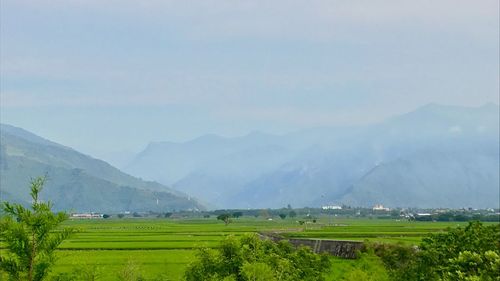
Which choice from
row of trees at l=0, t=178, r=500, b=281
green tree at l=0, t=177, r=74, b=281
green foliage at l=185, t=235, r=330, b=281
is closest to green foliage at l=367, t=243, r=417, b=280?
row of trees at l=0, t=178, r=500, b=281

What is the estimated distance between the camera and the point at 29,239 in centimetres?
3453

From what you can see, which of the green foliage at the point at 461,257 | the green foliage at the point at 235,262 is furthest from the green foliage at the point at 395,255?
the green foliage at the point at 235,262

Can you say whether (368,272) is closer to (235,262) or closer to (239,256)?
(239,256)

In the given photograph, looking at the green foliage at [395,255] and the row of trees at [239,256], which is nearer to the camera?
the row of trees at [239,256]

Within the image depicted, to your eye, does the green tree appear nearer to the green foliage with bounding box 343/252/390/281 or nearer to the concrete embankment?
the green foliage with bounding box 343/252/390/281

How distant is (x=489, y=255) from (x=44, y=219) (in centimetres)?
2235

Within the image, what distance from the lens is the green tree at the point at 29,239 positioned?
33.9 m

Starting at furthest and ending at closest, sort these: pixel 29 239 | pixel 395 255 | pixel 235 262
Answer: pixel 395 255, pixel 235 262, pixel 29 239

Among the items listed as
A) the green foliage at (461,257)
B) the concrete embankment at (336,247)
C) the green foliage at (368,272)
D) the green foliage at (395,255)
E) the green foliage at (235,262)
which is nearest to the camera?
the green foliage at (461,257)

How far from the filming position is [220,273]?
146 ft

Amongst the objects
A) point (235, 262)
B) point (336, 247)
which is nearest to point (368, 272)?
point (235, 262)

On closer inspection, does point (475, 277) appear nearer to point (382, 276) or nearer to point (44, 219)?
point (44, 219)

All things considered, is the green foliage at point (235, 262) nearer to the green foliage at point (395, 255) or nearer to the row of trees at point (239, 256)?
the row of trees at point (239, 256)

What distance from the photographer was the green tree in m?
33.9
